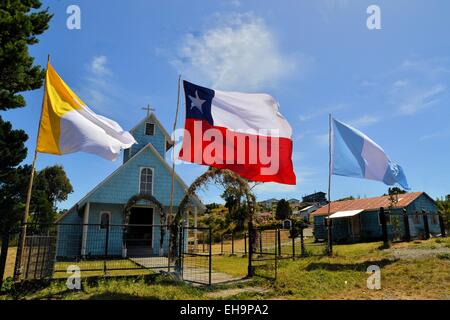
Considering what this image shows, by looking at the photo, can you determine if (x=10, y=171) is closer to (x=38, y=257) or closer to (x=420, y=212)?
(x=38, y=257)

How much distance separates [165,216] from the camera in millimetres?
20203

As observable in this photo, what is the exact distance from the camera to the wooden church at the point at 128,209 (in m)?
18.8

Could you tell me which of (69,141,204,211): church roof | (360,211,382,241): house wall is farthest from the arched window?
(360,211,382,241): house wall

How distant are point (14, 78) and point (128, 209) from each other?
330 inches

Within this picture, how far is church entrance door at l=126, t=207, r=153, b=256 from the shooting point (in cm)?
1989

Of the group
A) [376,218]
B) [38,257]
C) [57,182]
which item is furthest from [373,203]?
[57,182]

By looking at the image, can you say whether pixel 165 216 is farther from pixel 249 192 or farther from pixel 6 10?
pixel 6 10

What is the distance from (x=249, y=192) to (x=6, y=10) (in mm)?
13529

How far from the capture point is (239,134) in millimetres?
9969

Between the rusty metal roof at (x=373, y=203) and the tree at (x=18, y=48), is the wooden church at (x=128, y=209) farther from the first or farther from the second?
the rusty metal roof at (x=373, y=203)

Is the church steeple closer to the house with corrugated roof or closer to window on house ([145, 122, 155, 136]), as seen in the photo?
window on house ([145, 122, 155, 136])

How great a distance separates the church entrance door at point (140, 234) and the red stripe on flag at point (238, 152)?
1158 cm
